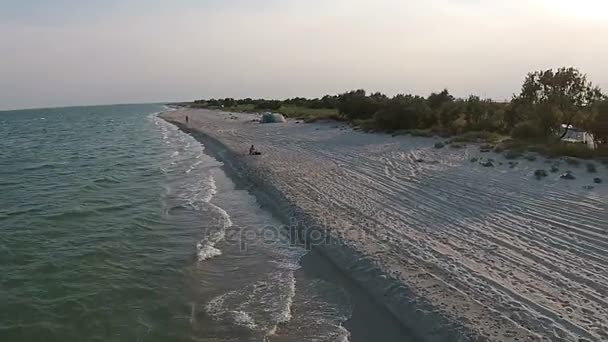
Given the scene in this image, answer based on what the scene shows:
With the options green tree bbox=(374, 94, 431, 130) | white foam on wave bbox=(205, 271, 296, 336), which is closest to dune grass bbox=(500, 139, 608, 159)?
green tree bbox=(374, 94, 431, 130)

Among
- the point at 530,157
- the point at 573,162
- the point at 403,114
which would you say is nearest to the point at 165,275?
the point at 573,162

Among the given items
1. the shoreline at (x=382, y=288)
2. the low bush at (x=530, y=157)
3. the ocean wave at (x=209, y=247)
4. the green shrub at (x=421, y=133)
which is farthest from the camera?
the green shrub at (x=421, y=133)

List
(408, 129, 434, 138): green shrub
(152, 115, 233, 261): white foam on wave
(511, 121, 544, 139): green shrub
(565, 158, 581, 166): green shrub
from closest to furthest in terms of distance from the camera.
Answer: (152, 115, 233, 261): white foam on wave → (565, 158, 581, 166): green shrub → (511, 121, 544, 139): green shrub → (408, 129, 434, 138): green shrub

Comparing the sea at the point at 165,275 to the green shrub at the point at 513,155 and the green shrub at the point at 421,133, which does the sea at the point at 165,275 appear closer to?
the green shrub at the point at 513,155

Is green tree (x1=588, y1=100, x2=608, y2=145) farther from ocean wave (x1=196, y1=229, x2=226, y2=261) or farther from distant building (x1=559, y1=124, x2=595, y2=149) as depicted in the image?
ocean wave (x1=196, y1=229, x2=226, y2=261)

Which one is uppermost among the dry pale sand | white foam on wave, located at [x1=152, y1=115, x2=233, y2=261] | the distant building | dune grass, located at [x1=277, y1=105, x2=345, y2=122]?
dune grass, located at [x1=277, y1=105, x2=345, y2=122]

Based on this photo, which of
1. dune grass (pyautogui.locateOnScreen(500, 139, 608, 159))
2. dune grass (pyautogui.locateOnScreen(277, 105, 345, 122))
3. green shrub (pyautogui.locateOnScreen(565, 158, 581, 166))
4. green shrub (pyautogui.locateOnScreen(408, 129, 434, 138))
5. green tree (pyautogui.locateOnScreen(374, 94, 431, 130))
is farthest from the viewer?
dune grass (pyautogui.locateOnScreen(277, 105, 345, 122))

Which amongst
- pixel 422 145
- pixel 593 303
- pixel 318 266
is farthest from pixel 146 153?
pixel 593 303

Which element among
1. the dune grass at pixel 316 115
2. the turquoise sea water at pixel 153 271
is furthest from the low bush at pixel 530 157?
the dune grass at pixel 316 115
